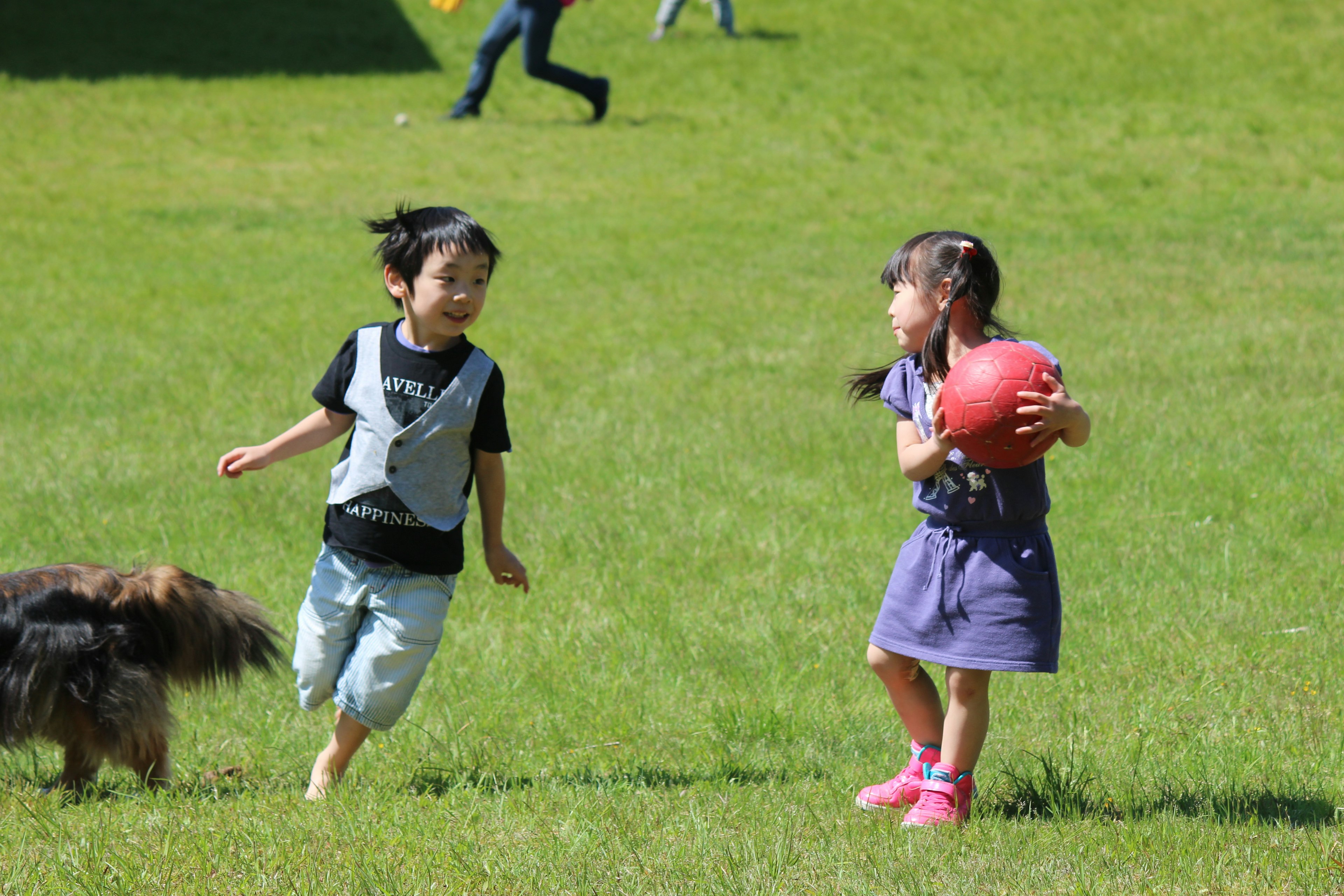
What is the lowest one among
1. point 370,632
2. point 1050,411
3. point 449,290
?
point 370,632

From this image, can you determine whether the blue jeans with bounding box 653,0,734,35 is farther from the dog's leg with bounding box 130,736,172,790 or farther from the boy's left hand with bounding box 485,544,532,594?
the dog's leg with bounding box 130,736,172,790

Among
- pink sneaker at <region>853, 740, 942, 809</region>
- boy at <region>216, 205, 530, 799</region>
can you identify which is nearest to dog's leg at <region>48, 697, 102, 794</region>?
boy at <region>216, 205, 530, 799</region>

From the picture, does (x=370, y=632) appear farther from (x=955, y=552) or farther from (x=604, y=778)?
(x=955, y=552)

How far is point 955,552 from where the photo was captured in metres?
3.61

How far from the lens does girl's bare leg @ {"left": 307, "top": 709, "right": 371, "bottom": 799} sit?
404cm

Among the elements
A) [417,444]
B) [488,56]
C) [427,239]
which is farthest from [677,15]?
[417,444]

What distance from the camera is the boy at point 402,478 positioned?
12.8 ft

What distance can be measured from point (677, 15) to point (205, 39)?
9.46 metres

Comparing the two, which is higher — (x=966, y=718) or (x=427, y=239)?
(x=427, y=239)

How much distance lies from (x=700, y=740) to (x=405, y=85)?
20.1 meters

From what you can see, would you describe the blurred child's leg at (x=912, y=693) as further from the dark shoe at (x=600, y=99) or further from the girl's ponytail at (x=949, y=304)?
the dark shoe at (x=600, y=99)

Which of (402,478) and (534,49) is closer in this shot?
(402,478)

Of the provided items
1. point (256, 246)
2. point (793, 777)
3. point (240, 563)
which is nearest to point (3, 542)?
point (240, 563)

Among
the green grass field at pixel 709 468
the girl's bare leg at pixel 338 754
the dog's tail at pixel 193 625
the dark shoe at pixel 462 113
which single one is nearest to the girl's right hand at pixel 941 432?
the green grass field at pixel 709 468
